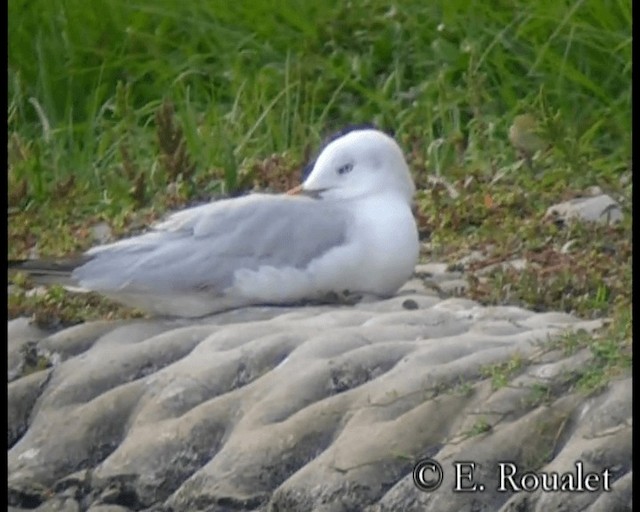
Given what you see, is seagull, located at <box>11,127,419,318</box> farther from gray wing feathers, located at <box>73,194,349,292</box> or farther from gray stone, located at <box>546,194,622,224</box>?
gray stone, located at <box>546,194,622,224</box>

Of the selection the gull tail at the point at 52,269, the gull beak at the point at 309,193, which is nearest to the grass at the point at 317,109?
the gull tail at the point at 52,269

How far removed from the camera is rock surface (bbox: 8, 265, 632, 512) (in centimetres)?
461

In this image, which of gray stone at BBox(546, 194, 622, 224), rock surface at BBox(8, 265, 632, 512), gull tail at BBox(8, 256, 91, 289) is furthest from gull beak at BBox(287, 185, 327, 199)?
gray stone at BBox(546, 194, 622, 224)

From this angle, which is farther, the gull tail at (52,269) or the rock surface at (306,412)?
the gull tail at (52,269)

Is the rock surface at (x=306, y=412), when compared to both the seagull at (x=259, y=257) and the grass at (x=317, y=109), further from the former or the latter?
the grass at (x=317, y=109)

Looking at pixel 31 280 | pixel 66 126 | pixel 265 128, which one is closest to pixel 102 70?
pixel 66 126

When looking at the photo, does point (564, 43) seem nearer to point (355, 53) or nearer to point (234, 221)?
point (355, 53)

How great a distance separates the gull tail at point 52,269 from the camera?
5.52 metres

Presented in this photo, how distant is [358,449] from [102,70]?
409 centimetres

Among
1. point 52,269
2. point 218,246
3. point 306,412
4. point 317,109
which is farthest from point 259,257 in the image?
point 317,109

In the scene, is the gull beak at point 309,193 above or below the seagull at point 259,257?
above

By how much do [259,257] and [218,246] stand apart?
0.12 m

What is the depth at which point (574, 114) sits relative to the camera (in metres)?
7.66

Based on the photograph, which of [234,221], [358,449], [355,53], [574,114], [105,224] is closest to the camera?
[358,449]
